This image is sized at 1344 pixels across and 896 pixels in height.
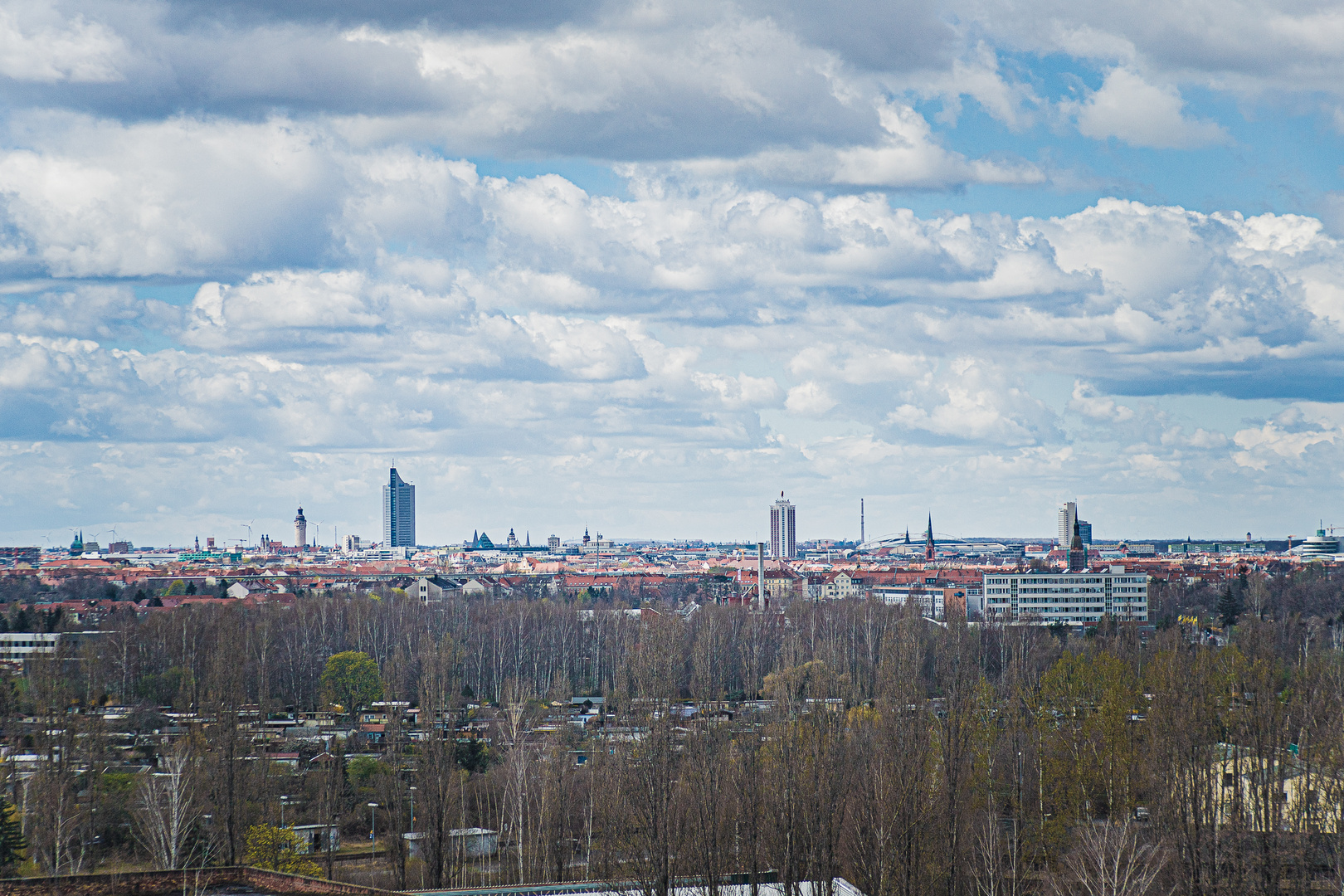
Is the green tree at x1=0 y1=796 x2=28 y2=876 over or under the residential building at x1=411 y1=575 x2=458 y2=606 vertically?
under

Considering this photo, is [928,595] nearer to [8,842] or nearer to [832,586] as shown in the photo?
[832,586]

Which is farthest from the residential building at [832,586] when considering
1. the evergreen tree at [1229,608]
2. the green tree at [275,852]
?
the green tree at [275,852]

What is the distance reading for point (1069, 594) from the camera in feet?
336

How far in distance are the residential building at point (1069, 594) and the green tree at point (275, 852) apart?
7033cm

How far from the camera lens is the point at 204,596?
107938mm

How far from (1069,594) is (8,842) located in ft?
269

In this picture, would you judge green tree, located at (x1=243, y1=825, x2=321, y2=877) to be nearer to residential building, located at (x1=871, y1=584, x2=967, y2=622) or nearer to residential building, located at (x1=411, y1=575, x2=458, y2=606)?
residential building, located at (x1=871, y1=584, x2=967, y2=622)

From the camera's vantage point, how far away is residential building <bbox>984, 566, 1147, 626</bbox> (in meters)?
100

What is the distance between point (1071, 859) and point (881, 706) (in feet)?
27.6

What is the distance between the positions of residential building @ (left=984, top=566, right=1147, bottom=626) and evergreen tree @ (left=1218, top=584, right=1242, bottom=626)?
422 inches

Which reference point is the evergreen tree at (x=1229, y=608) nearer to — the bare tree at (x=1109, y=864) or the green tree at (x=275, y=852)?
the bare tree at (x=1109, y=864)

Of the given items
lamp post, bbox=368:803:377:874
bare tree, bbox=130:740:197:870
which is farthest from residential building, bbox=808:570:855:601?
bare tree, bbox=130:740:197:870

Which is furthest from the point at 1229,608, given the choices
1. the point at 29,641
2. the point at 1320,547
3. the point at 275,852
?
the point at 1320,547

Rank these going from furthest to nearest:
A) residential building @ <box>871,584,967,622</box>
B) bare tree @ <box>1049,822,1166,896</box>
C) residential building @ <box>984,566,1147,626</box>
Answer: residential building @ <box>871,584,967,622</box>
residential building @ <box>984,566,1147,626</box>
bare tree @ <box>1049,822,1166,896</box>
